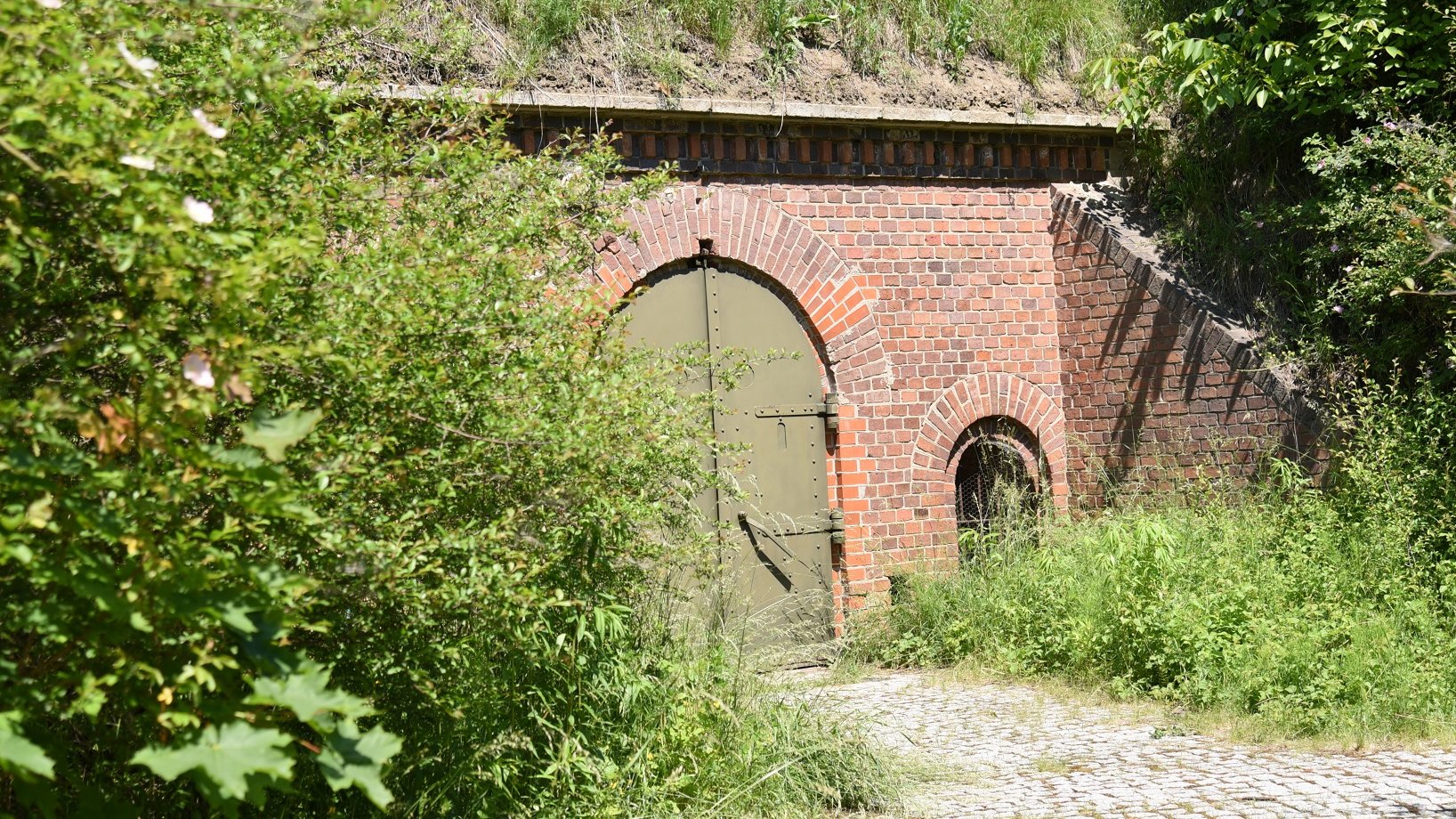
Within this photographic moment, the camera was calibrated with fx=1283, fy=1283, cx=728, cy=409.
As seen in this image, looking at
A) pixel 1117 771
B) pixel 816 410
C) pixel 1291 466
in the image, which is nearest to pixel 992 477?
pixel 816 410

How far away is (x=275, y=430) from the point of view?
2.28m

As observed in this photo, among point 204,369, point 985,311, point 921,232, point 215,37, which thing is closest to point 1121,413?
point 985,311

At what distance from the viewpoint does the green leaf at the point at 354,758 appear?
2.24m

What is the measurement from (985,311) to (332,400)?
7320mm

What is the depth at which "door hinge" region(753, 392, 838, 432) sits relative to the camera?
9.15 metres

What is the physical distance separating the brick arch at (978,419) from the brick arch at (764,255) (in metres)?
0.61

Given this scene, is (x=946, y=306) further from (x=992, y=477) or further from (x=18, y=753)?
(x=18, y=753)

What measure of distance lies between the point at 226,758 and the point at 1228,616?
6.39 m

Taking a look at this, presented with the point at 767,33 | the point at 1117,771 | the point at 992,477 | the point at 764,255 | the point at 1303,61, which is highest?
the point at 767,33

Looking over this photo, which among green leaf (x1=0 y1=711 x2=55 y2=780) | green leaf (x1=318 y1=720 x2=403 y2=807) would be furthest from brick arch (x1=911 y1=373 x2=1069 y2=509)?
green leaf (x1=0 y1=711 x2=55 y2=780)

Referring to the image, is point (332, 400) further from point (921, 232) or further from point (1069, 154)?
point (1069, 154)

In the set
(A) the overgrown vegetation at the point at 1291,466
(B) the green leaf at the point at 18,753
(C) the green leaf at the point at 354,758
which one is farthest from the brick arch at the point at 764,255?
(B) the green leaf at the point at 18,753

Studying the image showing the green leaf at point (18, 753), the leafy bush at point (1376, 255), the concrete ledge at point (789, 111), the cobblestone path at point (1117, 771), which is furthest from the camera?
the concrete ledge at point (789, 111)

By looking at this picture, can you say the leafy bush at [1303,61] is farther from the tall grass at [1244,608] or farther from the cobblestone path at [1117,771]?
the cobblestone path at [1117,771]
